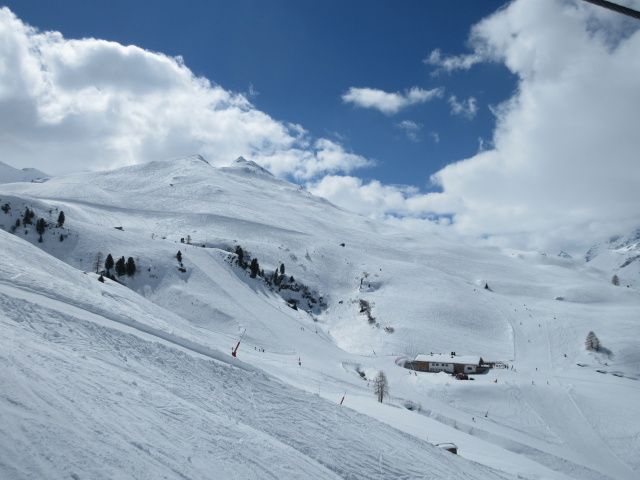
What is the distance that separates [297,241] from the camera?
421 feet

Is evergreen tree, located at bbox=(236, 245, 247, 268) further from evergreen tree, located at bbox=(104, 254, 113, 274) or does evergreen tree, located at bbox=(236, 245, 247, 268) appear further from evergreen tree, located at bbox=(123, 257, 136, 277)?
evergreen tree, located at bbox=(104, 254, 113, 274)

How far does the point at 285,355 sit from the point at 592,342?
56.3m

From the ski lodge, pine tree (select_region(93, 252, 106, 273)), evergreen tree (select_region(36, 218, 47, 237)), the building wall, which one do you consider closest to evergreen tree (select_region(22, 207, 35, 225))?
evergreen tree (select_region(36, 218, 47, 237))

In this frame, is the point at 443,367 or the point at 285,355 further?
the point at 443,367

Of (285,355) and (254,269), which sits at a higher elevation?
(254,269)

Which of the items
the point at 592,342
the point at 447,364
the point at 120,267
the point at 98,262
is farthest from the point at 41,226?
the point at 592,342

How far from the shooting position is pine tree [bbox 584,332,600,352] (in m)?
66.2

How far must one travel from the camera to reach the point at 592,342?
6662cm

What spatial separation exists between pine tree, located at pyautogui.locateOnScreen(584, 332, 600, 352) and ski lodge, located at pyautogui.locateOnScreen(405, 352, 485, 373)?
2128 cm

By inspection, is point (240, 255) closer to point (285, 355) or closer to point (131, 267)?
point (131, 267)

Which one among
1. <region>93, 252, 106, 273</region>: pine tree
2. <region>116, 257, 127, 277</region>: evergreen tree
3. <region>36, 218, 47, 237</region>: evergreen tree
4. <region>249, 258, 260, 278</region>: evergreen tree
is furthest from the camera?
<region>249, 258, 260, 278</region>: evergreen tree

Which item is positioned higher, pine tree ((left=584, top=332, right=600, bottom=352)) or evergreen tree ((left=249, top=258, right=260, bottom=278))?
pine tree ((left=584, top=332, right=600, bottom=352))

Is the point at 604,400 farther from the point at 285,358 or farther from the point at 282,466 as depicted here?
the point at 282,466

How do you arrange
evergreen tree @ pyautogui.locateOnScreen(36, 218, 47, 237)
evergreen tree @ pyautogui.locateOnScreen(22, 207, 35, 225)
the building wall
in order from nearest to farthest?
1. the building wall
2. evergreen tree @ pyautogui.locateOnScreen(36, 218, 47, 237)
3. evergreen tree @ pyautogui.locateOnScreen(22, 207, 35, 225)
